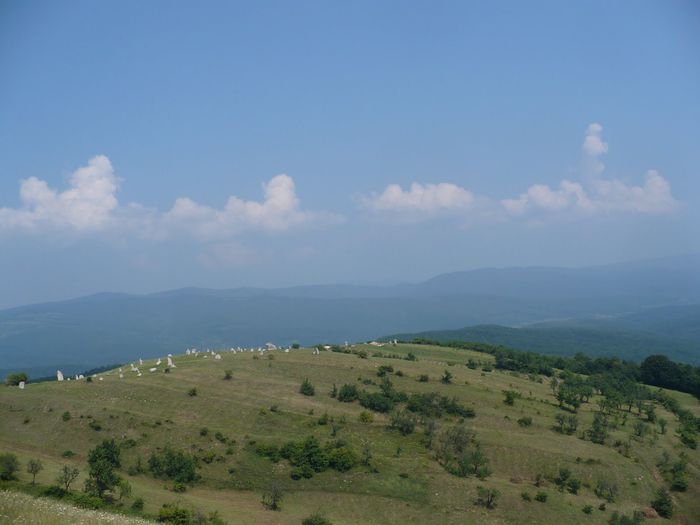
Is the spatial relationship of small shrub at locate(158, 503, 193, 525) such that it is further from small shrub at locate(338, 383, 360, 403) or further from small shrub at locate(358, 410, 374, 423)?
small shrub at locate(338, 383, 360, 403)

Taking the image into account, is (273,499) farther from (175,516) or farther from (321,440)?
(321,440)

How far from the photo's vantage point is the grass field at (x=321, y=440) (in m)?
49.8

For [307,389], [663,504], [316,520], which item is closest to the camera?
[316,520]

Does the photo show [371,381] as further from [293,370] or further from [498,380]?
[498,380]

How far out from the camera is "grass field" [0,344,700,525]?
49.8 meters

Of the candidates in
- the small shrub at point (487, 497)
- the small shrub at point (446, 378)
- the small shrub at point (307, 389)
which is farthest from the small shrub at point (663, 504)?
the small shrub at point (307, 389)

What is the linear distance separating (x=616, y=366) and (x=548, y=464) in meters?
69.2

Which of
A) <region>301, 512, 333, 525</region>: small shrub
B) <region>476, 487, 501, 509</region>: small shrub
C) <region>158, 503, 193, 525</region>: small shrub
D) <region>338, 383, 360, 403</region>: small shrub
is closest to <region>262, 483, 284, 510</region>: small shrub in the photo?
<region>301, 512, 333, 525</region>: small shrub

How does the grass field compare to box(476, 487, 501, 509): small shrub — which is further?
box(476, 487, 501, 509): small shrub

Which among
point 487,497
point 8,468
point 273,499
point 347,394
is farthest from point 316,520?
point 347,394

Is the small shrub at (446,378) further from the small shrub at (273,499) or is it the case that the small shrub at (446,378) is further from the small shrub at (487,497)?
the small shrub at (273,499)

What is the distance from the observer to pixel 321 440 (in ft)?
198

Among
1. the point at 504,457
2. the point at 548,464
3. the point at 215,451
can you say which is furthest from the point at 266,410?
the point at 548,464

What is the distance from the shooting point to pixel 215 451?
188 ft
